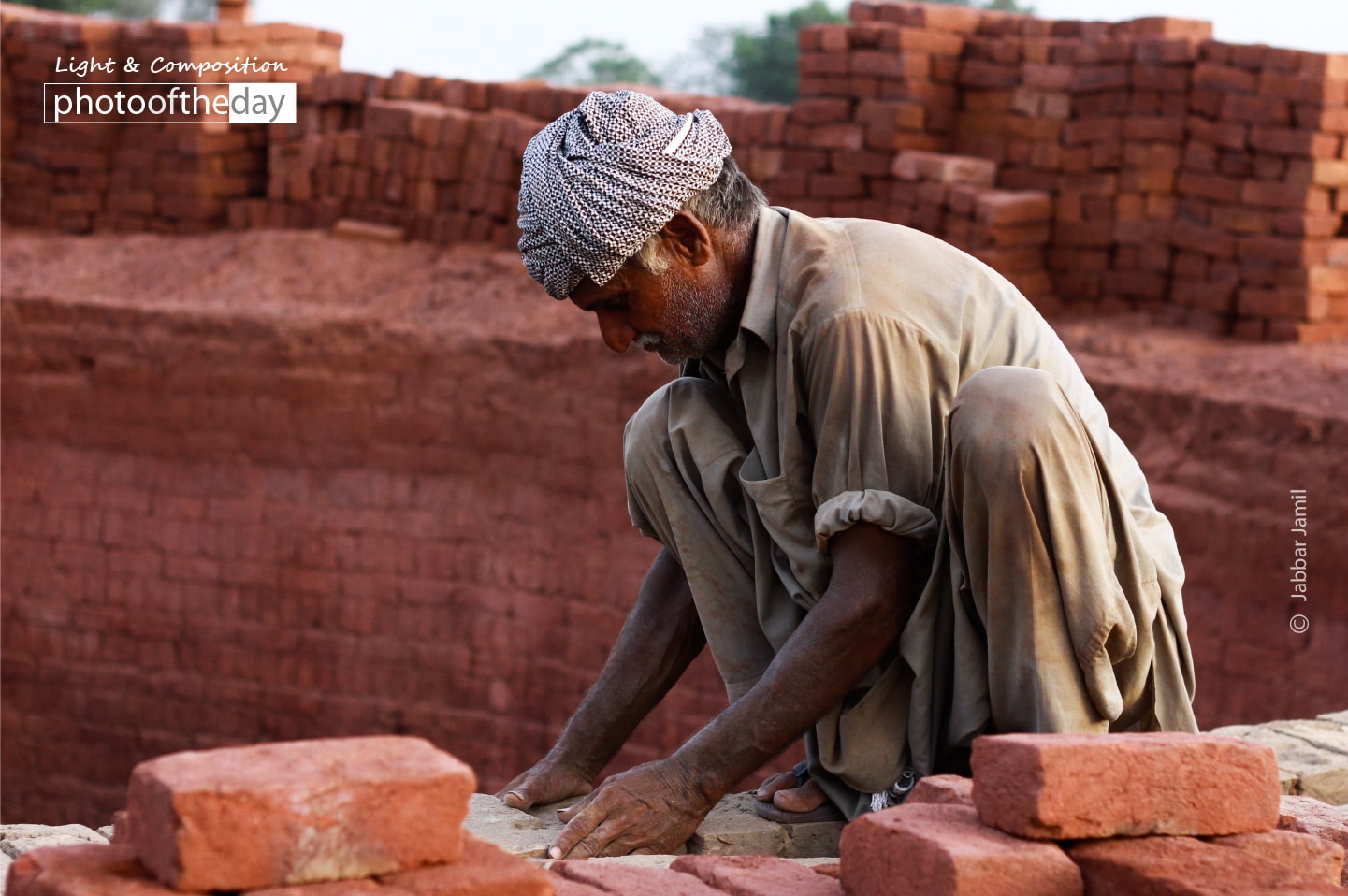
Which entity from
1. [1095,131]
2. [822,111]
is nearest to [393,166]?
[822,111]

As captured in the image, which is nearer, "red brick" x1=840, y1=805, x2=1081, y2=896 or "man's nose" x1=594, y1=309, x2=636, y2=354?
"red brick" x1=840, y1=805, x2=1081, y2=896

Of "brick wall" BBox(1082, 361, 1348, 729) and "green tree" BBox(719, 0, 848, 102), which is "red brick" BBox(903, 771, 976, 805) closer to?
"brick wall" BBox(1082, 361, 1348, 729)

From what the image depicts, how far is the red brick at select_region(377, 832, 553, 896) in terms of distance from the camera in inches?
74.2

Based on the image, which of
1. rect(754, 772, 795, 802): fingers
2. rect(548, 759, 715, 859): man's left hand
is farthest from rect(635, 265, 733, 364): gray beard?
rect(754, 772, 795, 802): fingers

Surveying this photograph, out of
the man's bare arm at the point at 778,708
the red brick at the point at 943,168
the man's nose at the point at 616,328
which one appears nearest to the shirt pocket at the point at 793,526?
the man's bare arm at the point at 778,708

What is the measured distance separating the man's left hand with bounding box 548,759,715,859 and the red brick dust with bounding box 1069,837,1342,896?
2.74ft

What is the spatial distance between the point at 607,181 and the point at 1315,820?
1650 mm

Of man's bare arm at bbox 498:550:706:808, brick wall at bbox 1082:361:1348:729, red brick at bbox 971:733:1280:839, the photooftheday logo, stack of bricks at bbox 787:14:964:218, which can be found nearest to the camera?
red brick at bbox 971:733:1280:839

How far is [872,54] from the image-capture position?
796 centimetres

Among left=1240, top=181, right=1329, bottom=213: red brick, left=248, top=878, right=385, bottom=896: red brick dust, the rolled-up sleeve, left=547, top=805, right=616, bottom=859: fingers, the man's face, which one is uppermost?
left=1240, top=181, right=1329, bottom=213: red brick

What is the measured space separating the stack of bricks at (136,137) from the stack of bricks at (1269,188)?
5.24 meters

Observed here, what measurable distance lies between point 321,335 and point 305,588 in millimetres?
1383

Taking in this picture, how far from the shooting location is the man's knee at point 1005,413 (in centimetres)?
254

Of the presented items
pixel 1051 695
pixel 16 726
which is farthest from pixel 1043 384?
pixel 16 726
